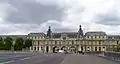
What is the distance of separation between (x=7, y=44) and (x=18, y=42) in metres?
17.0

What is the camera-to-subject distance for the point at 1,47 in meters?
136

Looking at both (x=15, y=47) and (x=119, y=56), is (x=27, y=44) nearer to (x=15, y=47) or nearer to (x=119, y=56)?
(x=15, y=47)

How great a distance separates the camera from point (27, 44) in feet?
591

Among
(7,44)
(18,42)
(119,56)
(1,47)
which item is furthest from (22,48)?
(119,56)

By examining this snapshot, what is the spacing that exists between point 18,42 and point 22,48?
5.45 metres

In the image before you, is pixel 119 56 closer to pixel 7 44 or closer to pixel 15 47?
pixel 7 44

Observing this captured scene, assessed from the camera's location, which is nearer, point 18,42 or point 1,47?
point 1,47

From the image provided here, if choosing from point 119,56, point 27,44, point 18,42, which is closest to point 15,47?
point 18,42

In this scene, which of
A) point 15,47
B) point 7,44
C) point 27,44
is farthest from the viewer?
point 27,44

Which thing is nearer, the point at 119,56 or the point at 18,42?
the point at 119,56

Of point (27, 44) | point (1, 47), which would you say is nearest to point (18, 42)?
point (27, 44)

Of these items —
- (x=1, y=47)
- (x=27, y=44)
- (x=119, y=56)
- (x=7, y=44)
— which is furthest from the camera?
(x=27, y=44)

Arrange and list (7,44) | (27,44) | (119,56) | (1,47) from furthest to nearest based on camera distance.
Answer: (27,44)
(7,44)
(1,47)
(119,56)

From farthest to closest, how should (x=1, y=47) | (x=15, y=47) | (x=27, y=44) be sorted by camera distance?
(x=27, y=44) → (x=15, y=47) → (x=1, y=47)
